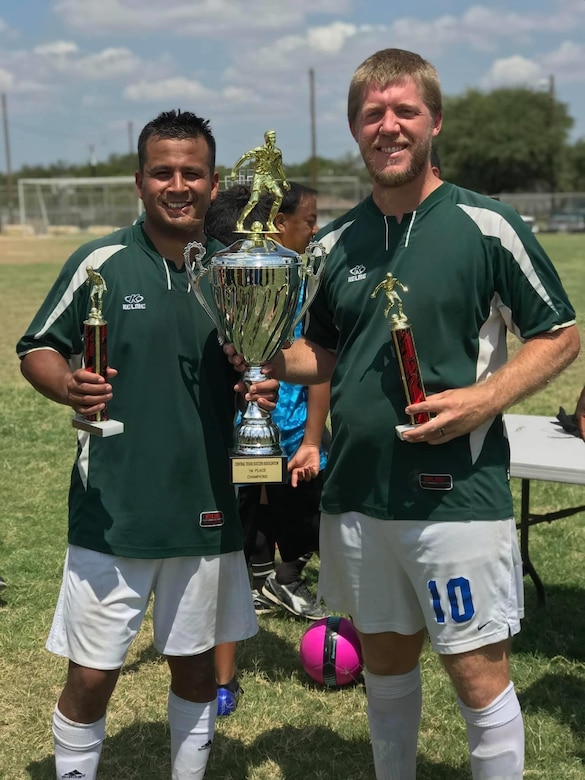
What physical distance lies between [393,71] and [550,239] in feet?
119

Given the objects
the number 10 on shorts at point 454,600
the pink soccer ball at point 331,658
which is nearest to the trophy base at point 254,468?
the number 10 on shorts at point 454,600

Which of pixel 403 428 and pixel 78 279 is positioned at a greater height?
pixel 78 279

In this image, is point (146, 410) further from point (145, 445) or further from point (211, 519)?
point (211, 519)

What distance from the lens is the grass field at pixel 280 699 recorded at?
143 inches

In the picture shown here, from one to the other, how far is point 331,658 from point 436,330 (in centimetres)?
209

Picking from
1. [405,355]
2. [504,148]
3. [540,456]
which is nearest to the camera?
[405,355]

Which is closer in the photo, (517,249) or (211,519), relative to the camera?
(517,249)

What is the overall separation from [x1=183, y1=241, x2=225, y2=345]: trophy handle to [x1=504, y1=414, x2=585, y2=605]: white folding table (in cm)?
192

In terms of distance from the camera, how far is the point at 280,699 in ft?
13.6

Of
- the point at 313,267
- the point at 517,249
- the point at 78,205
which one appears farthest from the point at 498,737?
the point at 78,205

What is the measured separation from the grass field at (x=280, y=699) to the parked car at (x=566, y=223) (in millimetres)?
39556

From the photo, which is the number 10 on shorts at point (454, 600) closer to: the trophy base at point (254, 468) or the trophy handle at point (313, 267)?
the trophy base at point (254, 468)

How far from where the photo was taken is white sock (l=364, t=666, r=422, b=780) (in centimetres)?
296

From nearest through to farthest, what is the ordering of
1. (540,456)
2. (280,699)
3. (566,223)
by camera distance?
(280,699) → (540,456) → (566,223)
